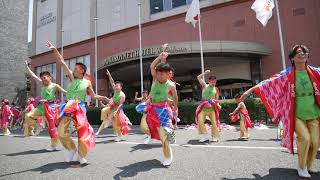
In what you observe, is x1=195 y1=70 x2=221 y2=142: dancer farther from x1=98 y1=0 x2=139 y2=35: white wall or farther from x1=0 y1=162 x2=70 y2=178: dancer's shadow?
x1=98 y1=0 x2=139 y2=35: white wall

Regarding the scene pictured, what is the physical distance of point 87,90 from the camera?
644 centimetres

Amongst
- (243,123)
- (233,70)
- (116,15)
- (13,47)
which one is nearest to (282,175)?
(243,123)

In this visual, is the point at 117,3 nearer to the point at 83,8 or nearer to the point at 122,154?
the point at 83,8

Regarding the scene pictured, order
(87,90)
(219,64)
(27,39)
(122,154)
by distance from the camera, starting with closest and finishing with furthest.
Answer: (87,90) → (122,154) → (219,64) → (27,39)

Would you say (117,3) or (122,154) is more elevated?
(117,3)

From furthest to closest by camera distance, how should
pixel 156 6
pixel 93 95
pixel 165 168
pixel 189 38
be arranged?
pixel 156 6 < pixel 189 38 < pixel 93 95 < pixel 165 168

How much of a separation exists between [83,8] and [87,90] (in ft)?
111

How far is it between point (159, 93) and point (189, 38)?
885 inches

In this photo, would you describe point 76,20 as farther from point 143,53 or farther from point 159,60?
point 159,60

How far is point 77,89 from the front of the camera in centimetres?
619

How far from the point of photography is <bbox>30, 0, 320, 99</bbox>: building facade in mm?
23156

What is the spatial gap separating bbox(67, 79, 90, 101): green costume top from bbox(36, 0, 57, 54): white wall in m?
37.4

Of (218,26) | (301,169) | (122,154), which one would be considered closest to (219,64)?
(218,26)

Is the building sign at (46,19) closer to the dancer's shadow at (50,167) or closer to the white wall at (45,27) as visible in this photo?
the white wall at (45,27)
